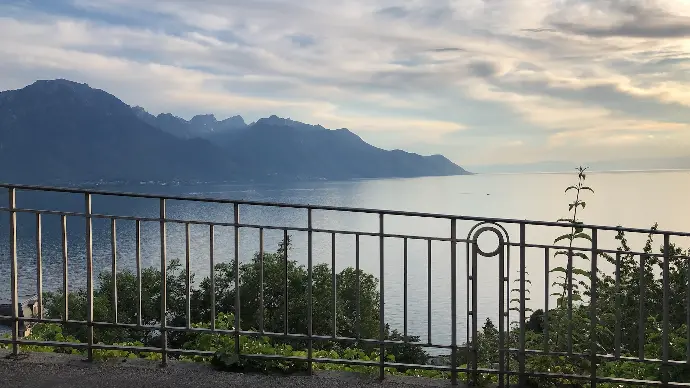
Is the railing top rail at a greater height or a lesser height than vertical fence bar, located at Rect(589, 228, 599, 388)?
greater

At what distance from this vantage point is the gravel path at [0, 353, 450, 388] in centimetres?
419

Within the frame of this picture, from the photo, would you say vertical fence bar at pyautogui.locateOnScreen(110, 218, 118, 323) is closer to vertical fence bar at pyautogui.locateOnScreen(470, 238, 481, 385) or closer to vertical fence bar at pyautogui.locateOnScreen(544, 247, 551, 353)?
vertical fence bar at pyautogui.locateOnScreen(470, 238, 481, 385)

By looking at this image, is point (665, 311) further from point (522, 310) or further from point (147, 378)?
point (147, 378)

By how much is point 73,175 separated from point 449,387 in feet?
616

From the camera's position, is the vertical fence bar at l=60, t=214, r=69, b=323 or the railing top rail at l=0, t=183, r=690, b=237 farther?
the vertical fence bar at l=60, t=214, r=69, b=323

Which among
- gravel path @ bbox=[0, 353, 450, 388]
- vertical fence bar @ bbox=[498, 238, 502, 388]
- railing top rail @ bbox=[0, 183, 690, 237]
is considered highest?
railing top rail @ bbox=[0, 183, 690, 237]

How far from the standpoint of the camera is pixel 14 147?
607 ft

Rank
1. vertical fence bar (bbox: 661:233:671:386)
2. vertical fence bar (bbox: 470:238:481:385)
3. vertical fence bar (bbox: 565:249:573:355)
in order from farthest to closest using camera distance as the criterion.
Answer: vertical fence bar (bbox: 470:238:481:385) < vertical fence bar (bbox: 565:249:573:355) < vertical fence bar (bbox: 661:233:671:386)

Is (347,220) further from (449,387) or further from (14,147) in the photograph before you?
(14,147)

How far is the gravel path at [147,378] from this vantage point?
13.8 feet

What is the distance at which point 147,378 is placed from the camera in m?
4.29

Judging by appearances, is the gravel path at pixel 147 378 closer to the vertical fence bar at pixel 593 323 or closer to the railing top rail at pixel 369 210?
the vertical fence bar at pixel 593 323

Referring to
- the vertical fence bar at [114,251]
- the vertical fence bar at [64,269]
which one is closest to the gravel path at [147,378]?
the vertical fence bar at [64,269]

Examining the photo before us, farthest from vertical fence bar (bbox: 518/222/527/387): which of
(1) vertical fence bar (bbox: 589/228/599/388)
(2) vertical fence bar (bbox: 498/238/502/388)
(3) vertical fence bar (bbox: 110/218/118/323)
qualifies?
(3) vertical fence bar (bbox: 110/218/118/323)
